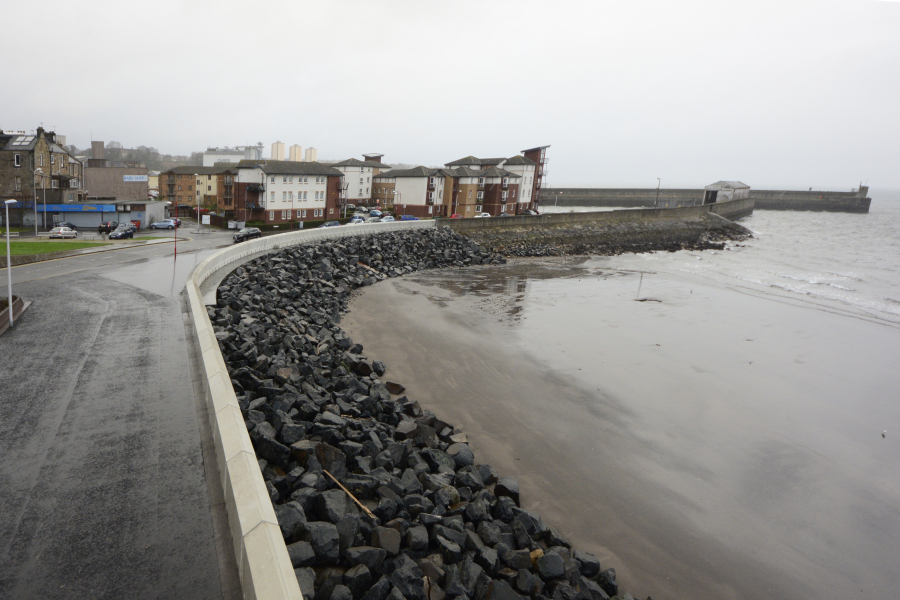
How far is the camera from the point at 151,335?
508 inches

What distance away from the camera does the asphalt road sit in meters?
5.43

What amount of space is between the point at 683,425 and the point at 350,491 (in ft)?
32.1

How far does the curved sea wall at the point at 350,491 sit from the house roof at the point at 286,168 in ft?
152

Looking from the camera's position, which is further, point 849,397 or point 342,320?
point 342,320

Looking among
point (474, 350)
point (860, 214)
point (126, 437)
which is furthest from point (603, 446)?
point (860, 214)

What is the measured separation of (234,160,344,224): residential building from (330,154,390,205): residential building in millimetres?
16164

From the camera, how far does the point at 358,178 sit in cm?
8262

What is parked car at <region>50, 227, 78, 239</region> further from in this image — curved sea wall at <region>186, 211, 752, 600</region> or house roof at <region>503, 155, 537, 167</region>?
house roof at <region>503, 155, 537, 167</region>

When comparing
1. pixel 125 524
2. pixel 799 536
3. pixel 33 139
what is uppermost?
pixel 33 139

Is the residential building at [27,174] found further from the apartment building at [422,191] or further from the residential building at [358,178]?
the apartment building at [422,191]

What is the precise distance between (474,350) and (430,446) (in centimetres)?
811

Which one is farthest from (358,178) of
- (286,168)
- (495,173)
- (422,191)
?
(286,168)

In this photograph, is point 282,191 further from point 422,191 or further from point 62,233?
point 62,233

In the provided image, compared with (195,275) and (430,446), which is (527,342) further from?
(195,275)
